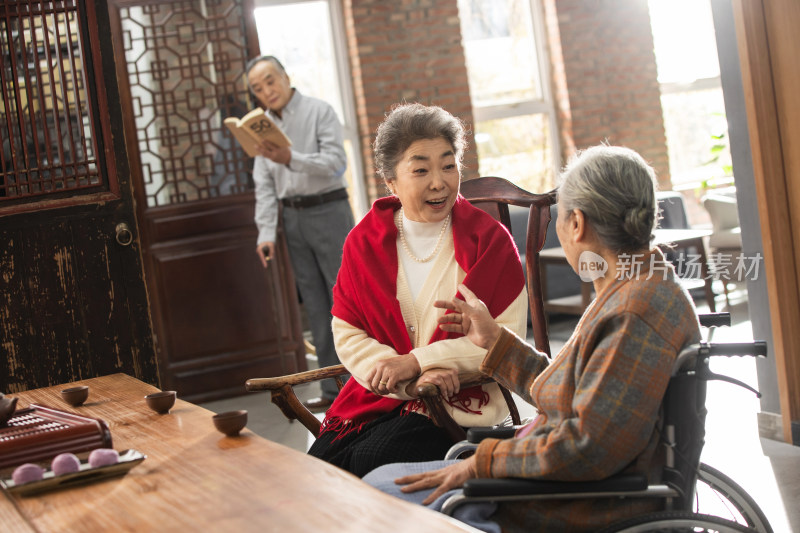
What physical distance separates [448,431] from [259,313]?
340 centimetres

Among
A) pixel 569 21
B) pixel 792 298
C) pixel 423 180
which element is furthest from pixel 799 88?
pixel 569 21

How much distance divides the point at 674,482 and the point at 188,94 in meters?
4.29

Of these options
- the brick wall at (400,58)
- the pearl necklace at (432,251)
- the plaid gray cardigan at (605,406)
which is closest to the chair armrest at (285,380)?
the pearl necklace at (432,251)

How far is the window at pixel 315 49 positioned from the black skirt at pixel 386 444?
17.0ft

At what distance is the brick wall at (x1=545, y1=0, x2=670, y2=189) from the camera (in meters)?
7.83

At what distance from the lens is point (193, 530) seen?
1280 mm

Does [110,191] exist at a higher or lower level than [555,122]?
lower

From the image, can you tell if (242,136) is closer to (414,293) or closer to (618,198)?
(414,293)

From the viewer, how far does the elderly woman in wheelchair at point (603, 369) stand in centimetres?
150

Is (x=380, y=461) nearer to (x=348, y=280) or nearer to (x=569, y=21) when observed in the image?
(x=348, y=280)

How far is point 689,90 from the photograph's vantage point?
8633mm

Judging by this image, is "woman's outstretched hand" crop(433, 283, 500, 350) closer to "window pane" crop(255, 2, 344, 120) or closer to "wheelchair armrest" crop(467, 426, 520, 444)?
"wheelchair armrest" crop(467, 426, 520, 444)

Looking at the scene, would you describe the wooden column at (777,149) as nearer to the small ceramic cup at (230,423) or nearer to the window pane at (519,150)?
the small ceramic cup at (230,423)

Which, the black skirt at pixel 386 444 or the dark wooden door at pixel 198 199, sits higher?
the dark wooden door at pixel 198 199
